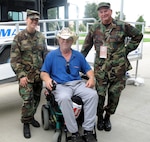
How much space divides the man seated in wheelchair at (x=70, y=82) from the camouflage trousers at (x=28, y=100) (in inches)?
12.1

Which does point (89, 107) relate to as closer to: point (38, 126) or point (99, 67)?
point (99, 67)

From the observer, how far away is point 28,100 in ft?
10.00

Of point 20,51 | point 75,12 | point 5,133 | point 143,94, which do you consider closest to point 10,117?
point 5,133

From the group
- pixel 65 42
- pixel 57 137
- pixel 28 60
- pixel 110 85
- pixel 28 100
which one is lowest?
pixel 57 137

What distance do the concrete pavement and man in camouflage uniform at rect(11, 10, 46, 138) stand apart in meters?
0.22

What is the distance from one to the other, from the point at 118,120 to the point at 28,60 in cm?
157

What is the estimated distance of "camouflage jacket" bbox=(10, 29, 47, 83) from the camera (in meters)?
3.00

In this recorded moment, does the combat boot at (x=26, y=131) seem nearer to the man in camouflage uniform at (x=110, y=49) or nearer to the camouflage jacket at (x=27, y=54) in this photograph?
the camouflage jacket at (x=27, y=54)

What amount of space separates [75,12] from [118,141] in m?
4.46

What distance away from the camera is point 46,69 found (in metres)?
2.89

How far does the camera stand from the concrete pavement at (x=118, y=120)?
123 inches

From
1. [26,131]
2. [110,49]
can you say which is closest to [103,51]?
[110,49]

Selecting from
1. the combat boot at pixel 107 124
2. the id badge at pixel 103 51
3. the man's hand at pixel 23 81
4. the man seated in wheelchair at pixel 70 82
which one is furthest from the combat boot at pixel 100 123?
the man's hand at pixel 23 81

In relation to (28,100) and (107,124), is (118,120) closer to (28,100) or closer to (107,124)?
(107,124)
